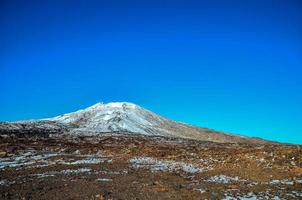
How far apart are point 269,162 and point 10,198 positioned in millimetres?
27252

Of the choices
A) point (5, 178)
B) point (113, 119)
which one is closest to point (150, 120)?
point (113, 119)

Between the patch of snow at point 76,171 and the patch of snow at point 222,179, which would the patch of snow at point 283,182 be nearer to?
the patch of snow at point 222,179

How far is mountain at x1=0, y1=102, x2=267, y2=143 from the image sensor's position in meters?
128

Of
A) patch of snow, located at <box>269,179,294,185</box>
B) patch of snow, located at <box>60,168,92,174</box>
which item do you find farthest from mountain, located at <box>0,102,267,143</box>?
patch of snow, located at <box>269,179,294,185</box>

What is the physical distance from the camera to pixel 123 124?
134m

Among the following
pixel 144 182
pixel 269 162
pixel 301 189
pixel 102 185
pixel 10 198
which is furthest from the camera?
pixel 269 162

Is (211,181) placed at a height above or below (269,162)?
below

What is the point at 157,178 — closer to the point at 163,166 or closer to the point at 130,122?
the point at 163,166

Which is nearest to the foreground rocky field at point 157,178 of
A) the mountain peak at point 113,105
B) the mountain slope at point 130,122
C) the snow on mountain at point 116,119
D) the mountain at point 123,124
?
the mountain at point 123,124

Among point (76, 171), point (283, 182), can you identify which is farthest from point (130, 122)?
point (283, 182)

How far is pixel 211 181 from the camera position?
33.6 m

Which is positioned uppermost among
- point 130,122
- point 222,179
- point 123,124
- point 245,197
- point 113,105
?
point 113,105

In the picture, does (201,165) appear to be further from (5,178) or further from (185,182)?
(5,178)

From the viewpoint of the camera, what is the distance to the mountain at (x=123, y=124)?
5035 inches
